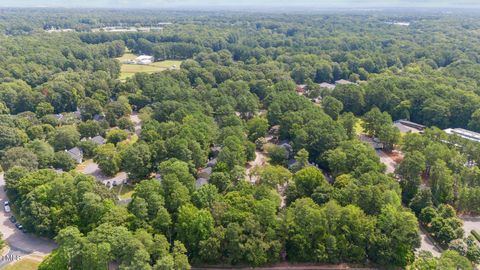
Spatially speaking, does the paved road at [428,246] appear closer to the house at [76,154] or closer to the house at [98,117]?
the house at [76,154]

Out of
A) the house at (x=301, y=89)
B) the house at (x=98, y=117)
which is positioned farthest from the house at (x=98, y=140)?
the house at (x=301, y=89)

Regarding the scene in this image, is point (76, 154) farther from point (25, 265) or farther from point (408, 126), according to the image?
point (408, 126)

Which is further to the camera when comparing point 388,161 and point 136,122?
point 136,122

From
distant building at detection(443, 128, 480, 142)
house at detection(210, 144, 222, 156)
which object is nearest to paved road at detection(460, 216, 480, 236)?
distant building at detection(443, 128, 480, 142)

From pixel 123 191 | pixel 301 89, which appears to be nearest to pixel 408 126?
pixel 301 89

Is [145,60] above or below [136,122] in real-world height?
above

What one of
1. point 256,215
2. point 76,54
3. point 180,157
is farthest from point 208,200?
point 76,54

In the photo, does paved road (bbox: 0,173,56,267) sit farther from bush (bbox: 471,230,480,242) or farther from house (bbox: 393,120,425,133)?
house (bbox: 393,120,425,133)
